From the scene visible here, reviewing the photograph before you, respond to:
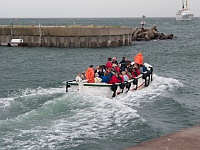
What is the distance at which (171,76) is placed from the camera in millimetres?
36562

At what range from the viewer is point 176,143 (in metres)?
15.0

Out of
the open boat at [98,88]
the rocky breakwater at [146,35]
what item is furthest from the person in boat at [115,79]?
the rocky breakwater at [146,35]

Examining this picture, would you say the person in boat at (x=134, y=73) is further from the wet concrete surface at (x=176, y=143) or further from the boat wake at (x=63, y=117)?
the wet concrete surface at (x=176, y=143)

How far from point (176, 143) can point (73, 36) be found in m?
49.6

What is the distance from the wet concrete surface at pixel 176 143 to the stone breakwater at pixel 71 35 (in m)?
46.6

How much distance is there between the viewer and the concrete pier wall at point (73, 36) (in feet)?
204

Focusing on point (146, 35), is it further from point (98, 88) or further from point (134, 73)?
point (98, 88)

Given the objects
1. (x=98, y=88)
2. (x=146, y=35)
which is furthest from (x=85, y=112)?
(x=146, y=35)

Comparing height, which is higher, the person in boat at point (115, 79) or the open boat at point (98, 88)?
the person in boat at point (115, 79)

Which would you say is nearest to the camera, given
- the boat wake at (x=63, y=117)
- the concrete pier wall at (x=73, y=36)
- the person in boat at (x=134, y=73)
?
the boat wake at (x=63, y=117)

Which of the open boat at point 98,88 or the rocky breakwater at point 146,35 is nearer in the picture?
the open boat at point 98,88

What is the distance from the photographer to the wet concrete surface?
14574 millimetres

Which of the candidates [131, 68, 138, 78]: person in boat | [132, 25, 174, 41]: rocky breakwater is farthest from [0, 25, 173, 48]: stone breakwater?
[131, 68, 138, 78]: person in boat

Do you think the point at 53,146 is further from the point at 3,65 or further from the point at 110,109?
the point at 3,65
